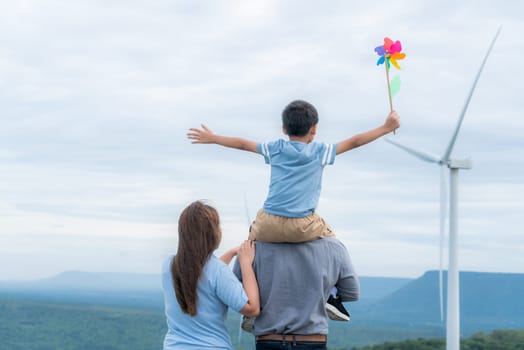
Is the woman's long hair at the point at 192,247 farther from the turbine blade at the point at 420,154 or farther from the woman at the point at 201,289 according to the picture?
Result: the turbine blade at the point at 420,154

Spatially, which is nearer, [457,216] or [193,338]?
[193,338]

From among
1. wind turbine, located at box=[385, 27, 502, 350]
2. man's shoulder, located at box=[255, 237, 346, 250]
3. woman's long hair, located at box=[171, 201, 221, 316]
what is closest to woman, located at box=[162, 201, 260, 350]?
woman's long hair, located at box=[171, 201, 221, 316]

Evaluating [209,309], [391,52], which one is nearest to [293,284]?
[209,309]

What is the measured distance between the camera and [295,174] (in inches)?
342

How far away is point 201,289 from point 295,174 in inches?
51.6

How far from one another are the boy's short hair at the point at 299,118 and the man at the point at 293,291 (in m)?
1.03

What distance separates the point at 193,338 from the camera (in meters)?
8.58

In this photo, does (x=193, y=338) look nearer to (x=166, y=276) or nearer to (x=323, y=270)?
(x=166, y=276)

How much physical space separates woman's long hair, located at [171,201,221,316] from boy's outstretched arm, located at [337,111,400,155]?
1.37m

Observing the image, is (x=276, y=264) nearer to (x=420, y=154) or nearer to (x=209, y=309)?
(x=209, y=309)

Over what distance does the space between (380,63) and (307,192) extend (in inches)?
94.3

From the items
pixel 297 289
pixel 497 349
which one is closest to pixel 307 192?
pixel 297 289

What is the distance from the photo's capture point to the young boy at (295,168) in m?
8.62

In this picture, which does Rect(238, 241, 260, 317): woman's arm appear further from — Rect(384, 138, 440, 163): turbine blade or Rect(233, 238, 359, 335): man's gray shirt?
Rect(384, 138, 440, 163): turbine blade
